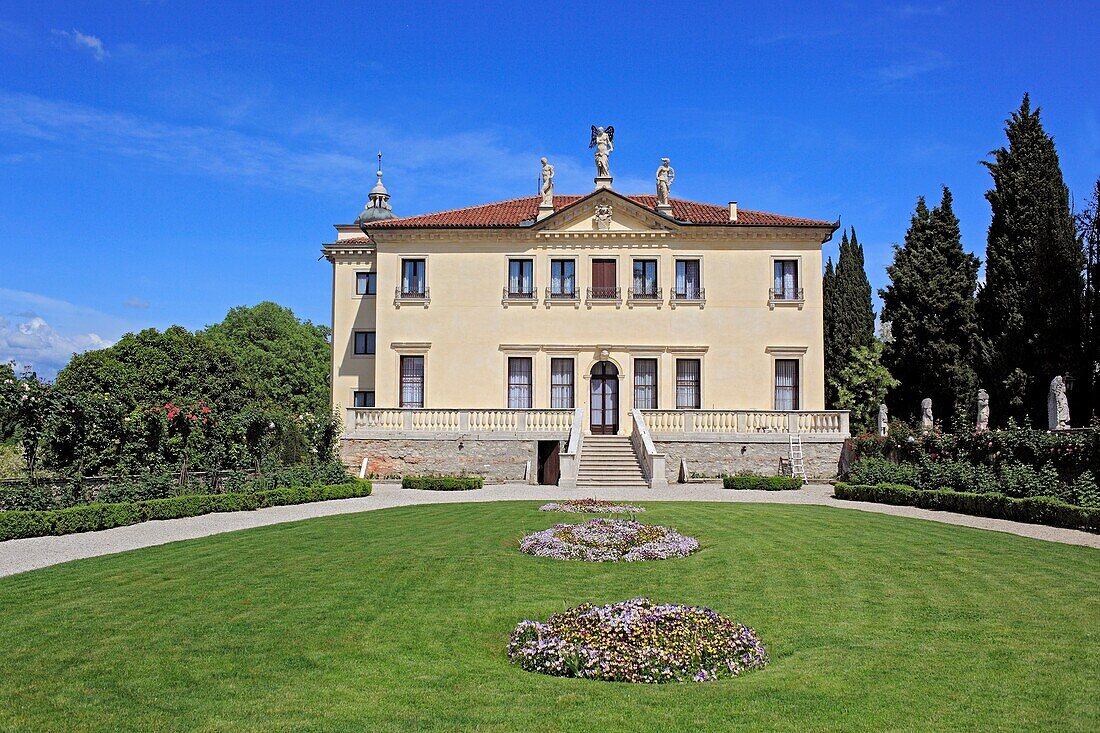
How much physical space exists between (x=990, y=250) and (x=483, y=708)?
1331 inches

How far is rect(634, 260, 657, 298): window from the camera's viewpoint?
38.5 m

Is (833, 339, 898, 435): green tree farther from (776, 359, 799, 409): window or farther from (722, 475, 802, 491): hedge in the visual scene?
(722, 475, 802, 491): hedge

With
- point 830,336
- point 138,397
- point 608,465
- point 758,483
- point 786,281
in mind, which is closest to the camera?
point 758,483

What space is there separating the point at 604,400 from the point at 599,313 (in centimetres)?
392

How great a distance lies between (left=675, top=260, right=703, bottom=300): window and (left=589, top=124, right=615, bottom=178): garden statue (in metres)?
→ 5.59

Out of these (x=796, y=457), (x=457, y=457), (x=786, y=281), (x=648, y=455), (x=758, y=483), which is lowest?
(x=758, y=483)

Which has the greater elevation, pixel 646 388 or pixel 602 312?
pixel 602 312

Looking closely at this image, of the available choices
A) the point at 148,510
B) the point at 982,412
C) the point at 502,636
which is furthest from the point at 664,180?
the point at 502,636

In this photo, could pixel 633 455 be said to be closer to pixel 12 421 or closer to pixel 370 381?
pixel 370 381

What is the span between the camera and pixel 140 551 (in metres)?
16.0

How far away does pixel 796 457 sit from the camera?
111ft

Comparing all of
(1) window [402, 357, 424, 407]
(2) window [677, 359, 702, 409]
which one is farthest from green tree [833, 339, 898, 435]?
(1) window [402, 357, 424, 407]

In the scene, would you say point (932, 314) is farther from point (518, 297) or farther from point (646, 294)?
point (518, 297)

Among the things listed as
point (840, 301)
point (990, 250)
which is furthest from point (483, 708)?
point (840, 301)
